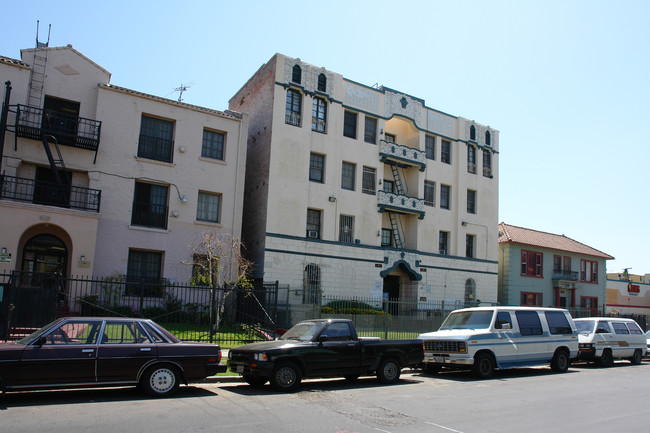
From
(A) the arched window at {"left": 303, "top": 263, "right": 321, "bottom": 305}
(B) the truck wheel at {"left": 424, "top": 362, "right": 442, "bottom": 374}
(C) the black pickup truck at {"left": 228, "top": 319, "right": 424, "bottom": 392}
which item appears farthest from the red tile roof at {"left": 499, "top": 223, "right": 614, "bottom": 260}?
(C) the black pickup truck at {"left": 228, "top": 319, "right": 424, "bottom": 392}

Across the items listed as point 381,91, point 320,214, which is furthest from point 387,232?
point 381,91

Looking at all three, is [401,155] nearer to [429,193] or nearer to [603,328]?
[429,193]

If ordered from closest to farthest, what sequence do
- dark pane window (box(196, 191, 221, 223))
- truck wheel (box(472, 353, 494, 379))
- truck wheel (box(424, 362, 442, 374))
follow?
Answer: truck wheel (box(472, 353, 494, 379))
truck wheel (box(424, 362, 442, 374))
dark pane window (box(196, 191, 221, 223))

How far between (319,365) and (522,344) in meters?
6.75

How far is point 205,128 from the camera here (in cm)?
2627

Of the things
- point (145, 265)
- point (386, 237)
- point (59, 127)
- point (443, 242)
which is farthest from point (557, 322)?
point (59, 127)

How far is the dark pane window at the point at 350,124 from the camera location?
31062 millimetres

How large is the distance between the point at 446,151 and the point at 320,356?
26415 mm

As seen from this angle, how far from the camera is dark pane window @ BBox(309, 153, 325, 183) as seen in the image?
2946cm

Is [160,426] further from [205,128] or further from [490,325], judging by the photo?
[205,128]

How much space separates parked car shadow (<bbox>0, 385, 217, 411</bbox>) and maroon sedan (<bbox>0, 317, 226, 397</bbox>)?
0.27m

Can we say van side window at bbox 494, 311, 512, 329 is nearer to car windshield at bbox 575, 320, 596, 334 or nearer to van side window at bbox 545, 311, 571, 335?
van side window at bbox 545, 311, 571, 335

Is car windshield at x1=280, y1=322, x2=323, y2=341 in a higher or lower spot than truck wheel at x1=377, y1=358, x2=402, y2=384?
higher

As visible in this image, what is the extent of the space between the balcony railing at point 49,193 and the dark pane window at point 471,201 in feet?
78.4
